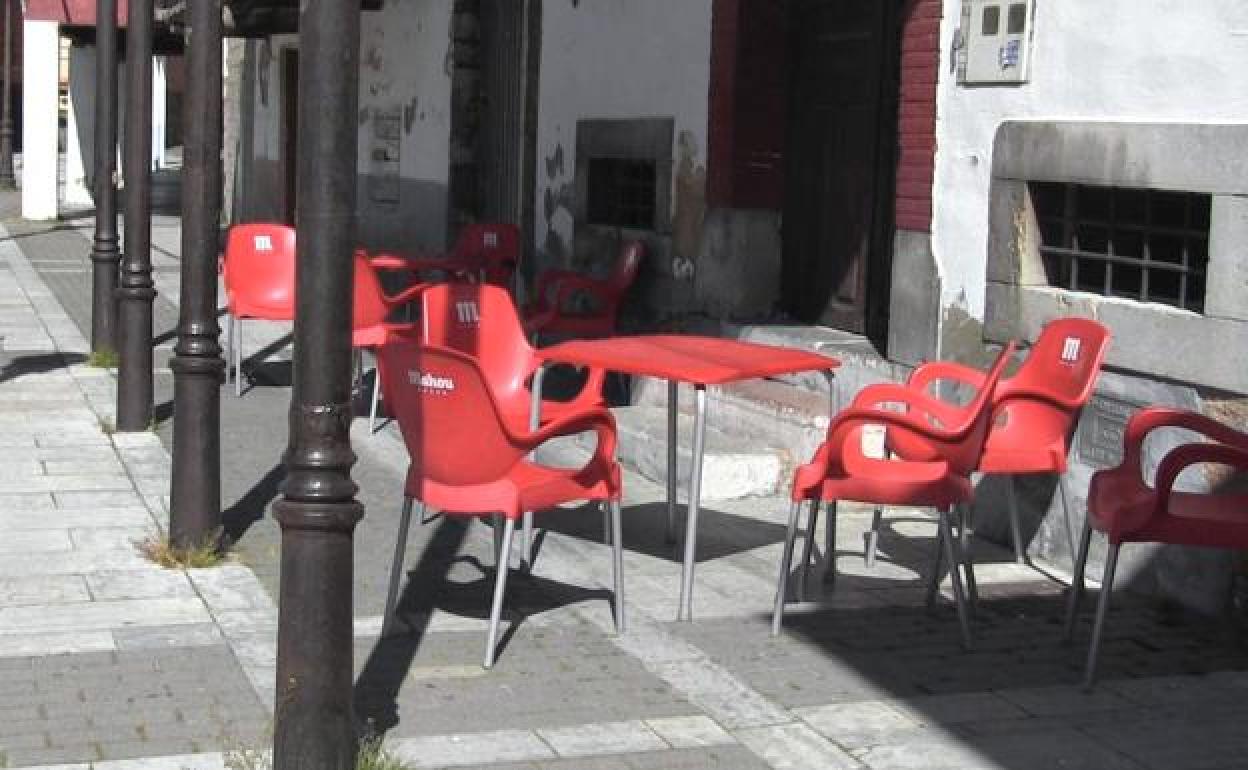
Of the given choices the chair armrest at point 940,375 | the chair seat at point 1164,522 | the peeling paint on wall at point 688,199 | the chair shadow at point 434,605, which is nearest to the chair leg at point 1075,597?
the chair seat at point 1164,522

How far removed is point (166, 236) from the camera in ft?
77.5

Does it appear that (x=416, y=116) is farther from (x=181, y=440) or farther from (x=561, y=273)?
(x=181, y=440)

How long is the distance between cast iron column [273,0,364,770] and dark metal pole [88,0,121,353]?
23.1 feet

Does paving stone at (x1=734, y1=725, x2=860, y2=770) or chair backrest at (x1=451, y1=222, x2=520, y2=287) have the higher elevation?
chair backrest at (x1=451, y1=222, x2=520, y2=287)

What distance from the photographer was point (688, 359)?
6.80m

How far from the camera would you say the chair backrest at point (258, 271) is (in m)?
11.0

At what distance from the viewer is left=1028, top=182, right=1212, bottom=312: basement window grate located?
23.7 ft

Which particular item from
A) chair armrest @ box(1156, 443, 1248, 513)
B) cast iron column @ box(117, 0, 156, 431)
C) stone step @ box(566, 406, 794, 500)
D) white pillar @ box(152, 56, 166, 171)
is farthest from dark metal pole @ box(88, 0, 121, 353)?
white pillar @ box(152, 56, 166, 171)

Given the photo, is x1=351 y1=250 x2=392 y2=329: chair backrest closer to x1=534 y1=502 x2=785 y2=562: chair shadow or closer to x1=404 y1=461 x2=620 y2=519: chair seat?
x1=534 y1=502 x2=785 y2=562: chair shadow

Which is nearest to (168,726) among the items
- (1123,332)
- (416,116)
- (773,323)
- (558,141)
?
(1123,332)

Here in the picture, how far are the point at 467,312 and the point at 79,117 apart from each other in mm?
22638

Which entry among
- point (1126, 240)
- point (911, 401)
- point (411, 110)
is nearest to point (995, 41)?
point (1126, 240)

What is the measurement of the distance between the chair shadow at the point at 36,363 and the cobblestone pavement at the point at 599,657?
3319 millimetres

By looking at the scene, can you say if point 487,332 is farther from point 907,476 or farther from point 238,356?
point 238,356
